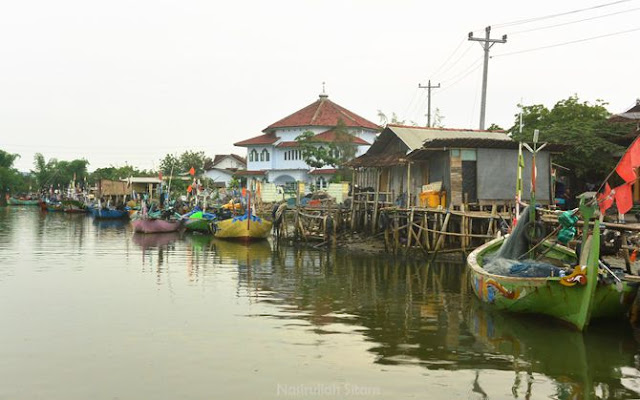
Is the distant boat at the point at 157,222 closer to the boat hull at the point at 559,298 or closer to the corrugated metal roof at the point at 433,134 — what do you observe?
the corrugated metal roof at the point at 433,134

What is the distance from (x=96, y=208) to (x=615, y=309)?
139 ft

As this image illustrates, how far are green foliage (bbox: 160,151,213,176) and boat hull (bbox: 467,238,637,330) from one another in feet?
170

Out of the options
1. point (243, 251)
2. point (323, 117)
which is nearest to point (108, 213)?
point (323, 117)

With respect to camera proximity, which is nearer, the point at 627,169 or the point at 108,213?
the point at 627,169

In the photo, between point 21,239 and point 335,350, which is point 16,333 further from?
point 21,239

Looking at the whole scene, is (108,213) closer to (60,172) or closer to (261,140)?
(261,140)

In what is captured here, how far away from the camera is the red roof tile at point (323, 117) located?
47594 mm

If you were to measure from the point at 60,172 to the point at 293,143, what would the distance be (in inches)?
1939

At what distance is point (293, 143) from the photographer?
153ft

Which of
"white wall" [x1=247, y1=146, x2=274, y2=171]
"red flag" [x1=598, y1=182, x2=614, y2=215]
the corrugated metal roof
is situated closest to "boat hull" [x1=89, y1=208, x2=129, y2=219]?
"white wall" [x1=247, y1=146, x2=274, y2=171]

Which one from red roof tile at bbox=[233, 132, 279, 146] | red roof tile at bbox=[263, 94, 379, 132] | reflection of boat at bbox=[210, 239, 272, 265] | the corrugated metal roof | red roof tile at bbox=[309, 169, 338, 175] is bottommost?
reflection of boat at bbox=[210, 239, 272, 265]

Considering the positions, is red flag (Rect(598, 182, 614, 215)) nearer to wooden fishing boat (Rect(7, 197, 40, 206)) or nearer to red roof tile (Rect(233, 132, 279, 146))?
red roof tile (Rect(233, 132, 279, 146))

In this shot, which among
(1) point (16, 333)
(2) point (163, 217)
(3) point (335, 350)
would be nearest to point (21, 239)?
(2) point (163, 217)

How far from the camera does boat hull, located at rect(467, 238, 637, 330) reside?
976 cm
